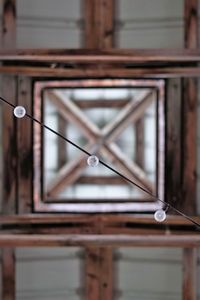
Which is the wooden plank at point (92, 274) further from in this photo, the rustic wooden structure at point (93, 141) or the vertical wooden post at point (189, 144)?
the vertical wooden post at point (189, 144)

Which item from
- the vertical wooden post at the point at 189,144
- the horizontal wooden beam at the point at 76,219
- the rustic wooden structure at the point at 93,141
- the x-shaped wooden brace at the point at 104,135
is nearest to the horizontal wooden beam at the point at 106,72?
the rustic wooden structure at the point at 93,141

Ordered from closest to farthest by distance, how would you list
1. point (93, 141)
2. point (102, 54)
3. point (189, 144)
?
point (102, 54)
point (189, 144)
point (93, 141)

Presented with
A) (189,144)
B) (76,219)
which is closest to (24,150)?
(76,219)

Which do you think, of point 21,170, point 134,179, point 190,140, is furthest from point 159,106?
point 21,170

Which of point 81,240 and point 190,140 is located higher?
point 190,140

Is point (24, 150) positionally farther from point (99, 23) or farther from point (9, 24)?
point (99, 23)

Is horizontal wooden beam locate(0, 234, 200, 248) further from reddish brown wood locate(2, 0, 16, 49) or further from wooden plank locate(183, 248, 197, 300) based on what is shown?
reddish brown wood locate(2, 0, 16, 49)

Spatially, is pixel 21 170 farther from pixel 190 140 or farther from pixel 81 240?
pixel 190 140

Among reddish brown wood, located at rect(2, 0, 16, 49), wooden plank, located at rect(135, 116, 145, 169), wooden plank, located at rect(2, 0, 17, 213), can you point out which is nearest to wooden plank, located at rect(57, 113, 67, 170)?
wooden plank, located at rect(2, 0, 17, 213)
